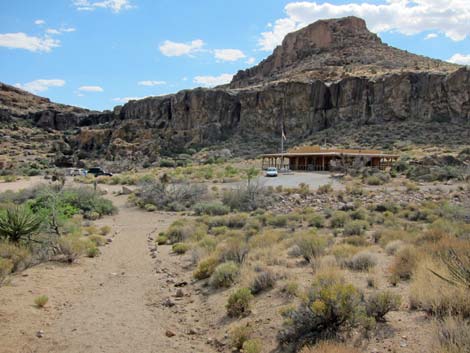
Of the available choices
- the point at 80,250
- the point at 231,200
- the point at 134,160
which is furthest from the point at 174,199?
the point at 134,160

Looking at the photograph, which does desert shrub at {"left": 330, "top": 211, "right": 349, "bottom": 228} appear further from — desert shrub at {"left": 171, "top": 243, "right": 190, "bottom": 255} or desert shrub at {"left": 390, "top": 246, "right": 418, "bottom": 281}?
desert shrub at {"left": 390, "top": 246, "right": 418, "bottom": 281}

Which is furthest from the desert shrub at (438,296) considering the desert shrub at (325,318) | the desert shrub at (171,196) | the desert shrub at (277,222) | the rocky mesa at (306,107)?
the rocky mesa at (306,107)

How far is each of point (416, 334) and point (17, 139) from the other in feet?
338

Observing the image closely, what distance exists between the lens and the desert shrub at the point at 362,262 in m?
9.52

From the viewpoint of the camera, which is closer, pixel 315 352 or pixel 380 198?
pixel 315 352

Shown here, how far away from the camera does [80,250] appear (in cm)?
1293

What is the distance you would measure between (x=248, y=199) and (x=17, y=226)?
14591mm

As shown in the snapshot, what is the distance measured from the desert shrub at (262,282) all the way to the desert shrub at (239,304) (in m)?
0.68

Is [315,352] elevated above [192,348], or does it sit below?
above

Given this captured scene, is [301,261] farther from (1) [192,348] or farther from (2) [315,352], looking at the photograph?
(2) [315,352]

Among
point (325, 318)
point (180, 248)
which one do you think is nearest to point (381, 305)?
point (325, 318)

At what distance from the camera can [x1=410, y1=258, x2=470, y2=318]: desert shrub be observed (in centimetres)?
589

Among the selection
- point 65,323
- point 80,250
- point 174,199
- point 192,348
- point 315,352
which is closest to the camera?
point 315,352

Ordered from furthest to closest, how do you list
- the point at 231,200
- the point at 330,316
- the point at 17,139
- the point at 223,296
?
the point at 17,139, the point at 231,200, the point at 223,296, the point at 330,316
